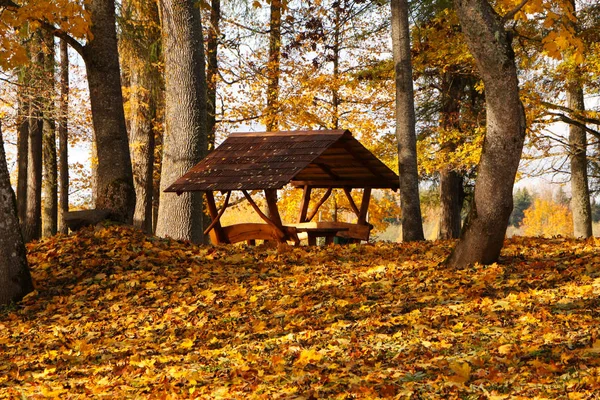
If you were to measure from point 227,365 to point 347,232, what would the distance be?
7451 mm

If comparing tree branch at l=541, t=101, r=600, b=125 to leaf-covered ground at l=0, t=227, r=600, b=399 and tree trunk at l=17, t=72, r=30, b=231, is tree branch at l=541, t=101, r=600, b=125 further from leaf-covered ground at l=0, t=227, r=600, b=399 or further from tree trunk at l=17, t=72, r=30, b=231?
tree trunk at l=17, t=72, r=30, b=231

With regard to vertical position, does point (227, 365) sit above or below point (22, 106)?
below

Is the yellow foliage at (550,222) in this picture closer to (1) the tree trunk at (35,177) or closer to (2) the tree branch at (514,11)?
(1) the tree trunk at (35,177)

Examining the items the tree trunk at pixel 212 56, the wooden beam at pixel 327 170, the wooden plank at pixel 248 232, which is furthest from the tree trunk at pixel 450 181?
the wooden plank at pixel 248 232

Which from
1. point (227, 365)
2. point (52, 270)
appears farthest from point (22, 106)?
point (227, 365)

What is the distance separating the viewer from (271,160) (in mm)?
11141

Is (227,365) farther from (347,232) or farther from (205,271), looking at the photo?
(347,232)

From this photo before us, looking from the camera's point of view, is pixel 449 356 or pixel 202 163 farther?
pixel 202 163

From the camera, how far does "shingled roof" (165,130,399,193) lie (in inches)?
419

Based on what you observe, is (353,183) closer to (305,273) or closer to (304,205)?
(304,205)

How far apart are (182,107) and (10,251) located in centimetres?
422

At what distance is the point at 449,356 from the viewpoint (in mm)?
5449

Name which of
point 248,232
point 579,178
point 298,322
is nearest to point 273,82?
point 579,178

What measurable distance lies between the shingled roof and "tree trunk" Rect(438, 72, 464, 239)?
18.2ft
